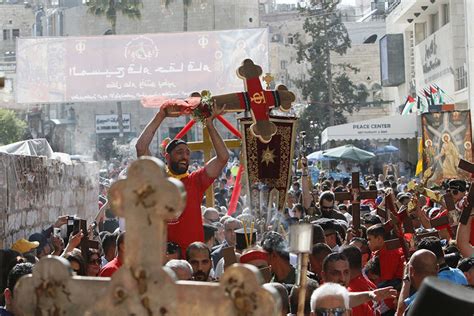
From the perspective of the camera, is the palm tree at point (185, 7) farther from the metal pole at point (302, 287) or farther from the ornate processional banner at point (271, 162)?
the metal pole at point (302, 287)

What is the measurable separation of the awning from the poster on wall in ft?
54.2

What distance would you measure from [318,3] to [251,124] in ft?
179

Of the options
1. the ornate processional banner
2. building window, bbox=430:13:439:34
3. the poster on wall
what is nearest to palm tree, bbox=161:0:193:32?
building window, bbox=430:13:439:34

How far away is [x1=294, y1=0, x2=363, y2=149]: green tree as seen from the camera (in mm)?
62519

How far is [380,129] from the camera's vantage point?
131 ft

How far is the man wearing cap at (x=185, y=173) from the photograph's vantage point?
7.63m

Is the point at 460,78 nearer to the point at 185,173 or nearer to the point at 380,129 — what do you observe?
the point at 380,129

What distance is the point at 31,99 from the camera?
3644 cm

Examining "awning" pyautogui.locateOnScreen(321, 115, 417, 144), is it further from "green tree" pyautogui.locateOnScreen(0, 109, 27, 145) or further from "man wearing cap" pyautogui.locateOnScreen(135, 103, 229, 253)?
"man wearing cap" pyautogui.locateOnScreen(135, 103, 229, 253)

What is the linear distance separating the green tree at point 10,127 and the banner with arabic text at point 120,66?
981 inches

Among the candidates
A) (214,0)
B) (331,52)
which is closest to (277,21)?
(331,52)

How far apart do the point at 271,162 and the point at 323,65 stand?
2118 inches

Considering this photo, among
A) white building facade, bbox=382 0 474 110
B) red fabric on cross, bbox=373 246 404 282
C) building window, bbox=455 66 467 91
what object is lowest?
red fabric on cross, bbox=373 246 404 282

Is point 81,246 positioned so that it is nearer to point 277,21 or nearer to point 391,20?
point 391,20
